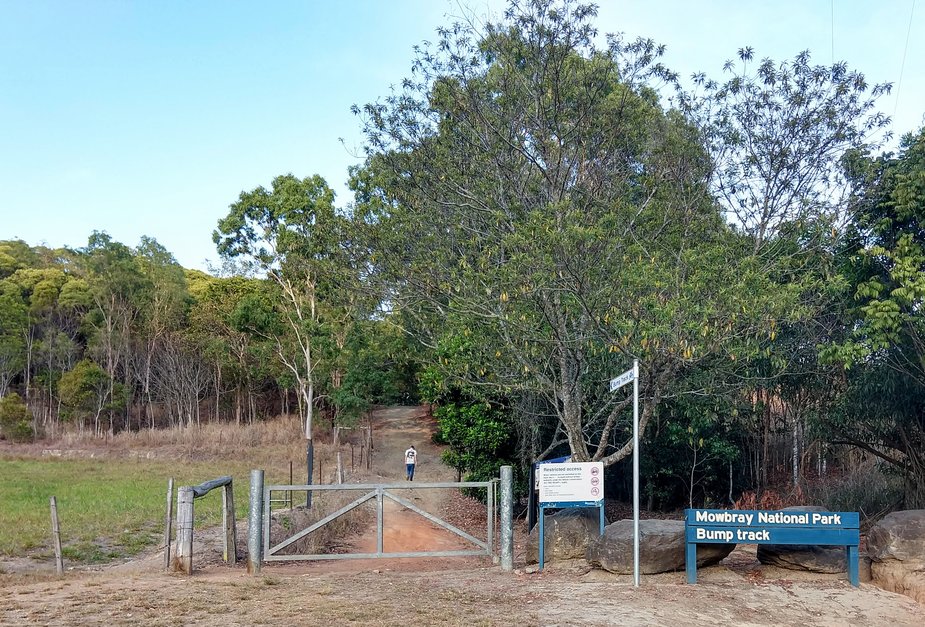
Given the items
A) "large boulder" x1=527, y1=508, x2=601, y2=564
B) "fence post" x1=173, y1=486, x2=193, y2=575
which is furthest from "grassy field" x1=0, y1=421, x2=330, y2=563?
"large boulder" x1=527, y1=508, x2=601, y2=564

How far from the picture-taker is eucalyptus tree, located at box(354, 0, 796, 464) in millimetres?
12602

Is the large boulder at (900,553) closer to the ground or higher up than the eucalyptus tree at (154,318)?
closer to the ground

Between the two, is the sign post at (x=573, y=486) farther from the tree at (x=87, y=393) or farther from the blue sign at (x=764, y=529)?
the tree at (x=87, y=393)

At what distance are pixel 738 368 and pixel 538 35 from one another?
7.04 meters

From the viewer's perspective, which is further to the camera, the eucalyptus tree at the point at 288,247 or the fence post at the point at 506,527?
the eucalyptus tree at the point at 288,247

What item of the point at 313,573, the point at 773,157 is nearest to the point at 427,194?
the point at 773,157

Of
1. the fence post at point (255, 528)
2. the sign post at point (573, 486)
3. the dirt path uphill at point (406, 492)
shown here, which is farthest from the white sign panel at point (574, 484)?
the fence post at point (255, 528)

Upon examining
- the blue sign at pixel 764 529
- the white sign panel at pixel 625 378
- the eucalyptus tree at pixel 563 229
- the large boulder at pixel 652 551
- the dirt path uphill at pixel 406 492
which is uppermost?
the eucalyptus tree at pixel 563 229

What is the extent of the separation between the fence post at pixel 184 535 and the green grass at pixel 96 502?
13.8 feet

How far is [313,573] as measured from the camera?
39.1ft

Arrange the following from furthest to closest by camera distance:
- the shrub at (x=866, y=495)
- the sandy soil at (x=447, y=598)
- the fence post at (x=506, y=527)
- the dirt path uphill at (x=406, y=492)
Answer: the shrub at (x=866, y=495) → the dirt path uphill at (x=406, y=492) → the fence post at (x=506, y=527) → the sandy soil at (x=447, y=598)

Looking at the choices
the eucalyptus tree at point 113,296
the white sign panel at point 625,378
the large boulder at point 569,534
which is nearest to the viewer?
the white sign panel at point 625,378

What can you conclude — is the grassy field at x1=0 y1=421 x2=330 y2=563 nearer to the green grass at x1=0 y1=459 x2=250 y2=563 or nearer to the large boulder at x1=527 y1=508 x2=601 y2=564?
the green grass at x1=0 y1=459 x2=250 y2=563

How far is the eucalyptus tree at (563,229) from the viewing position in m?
12.6
